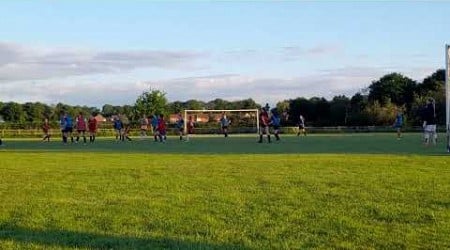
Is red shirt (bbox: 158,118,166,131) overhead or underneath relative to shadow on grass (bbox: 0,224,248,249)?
overhead

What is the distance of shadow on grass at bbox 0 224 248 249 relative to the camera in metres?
7.19

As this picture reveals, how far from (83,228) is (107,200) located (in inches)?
89.1

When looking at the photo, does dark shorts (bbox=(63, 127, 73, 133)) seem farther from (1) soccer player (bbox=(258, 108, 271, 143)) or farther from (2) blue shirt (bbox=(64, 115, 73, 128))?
(1) soccer player (bbox=(258, 108, 271, 143))

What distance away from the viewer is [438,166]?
15.2 m

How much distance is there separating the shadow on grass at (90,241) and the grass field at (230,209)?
0.04 feet

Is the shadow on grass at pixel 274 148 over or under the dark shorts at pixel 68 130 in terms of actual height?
under

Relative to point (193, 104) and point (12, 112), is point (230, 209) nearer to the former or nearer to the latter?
point (193, 104)

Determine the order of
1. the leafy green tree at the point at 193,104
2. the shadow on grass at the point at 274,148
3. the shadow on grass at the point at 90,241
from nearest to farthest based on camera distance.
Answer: the shadow on grass at the point at 90,241 → the shadow on grass at the point at 274,148 → the leafy green tree at the point at 193,104

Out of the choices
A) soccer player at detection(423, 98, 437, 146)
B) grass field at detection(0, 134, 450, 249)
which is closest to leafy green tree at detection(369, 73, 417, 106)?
soccer player at detection(423, 98, 437, 146)

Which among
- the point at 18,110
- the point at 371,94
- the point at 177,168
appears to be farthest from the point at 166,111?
the point at 177,168

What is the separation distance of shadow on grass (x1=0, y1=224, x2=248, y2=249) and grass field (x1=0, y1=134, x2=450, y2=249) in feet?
0.04

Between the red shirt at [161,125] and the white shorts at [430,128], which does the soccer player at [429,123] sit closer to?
the white shorts at [430,128]

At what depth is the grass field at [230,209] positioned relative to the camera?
7430 millimetres

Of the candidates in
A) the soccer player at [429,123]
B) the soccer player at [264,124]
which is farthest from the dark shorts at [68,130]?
the soccer player at [429,123]
